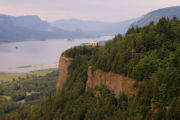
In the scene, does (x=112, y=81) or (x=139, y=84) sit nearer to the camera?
(x=139, y=84)

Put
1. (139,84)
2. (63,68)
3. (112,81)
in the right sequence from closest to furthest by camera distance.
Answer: (139,84), (112,81), (63,68)

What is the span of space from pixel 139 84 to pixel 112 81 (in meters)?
4.96

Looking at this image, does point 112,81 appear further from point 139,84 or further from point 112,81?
point 139,84

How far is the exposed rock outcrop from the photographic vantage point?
21.2 metres

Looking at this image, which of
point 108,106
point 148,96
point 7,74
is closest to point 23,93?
point 7,74

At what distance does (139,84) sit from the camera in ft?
63.3

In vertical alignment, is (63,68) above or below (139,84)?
below

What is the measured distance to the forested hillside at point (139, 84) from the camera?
16.6 meters

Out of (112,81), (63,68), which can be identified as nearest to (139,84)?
(112,81)

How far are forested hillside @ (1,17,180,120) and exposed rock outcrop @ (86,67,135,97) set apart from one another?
469 mm

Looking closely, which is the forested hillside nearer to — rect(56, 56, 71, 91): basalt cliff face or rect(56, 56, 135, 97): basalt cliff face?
rect(56, 56, 135, 97): basalt cliff face

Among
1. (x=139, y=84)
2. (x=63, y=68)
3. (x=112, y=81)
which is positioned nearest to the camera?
(x=139, y=84)

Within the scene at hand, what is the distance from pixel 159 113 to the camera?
15914 millimetres

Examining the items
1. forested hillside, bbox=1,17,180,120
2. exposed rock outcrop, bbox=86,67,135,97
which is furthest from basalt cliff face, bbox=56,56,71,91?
exposed rock outcrop, bbox=86,67,135,97
